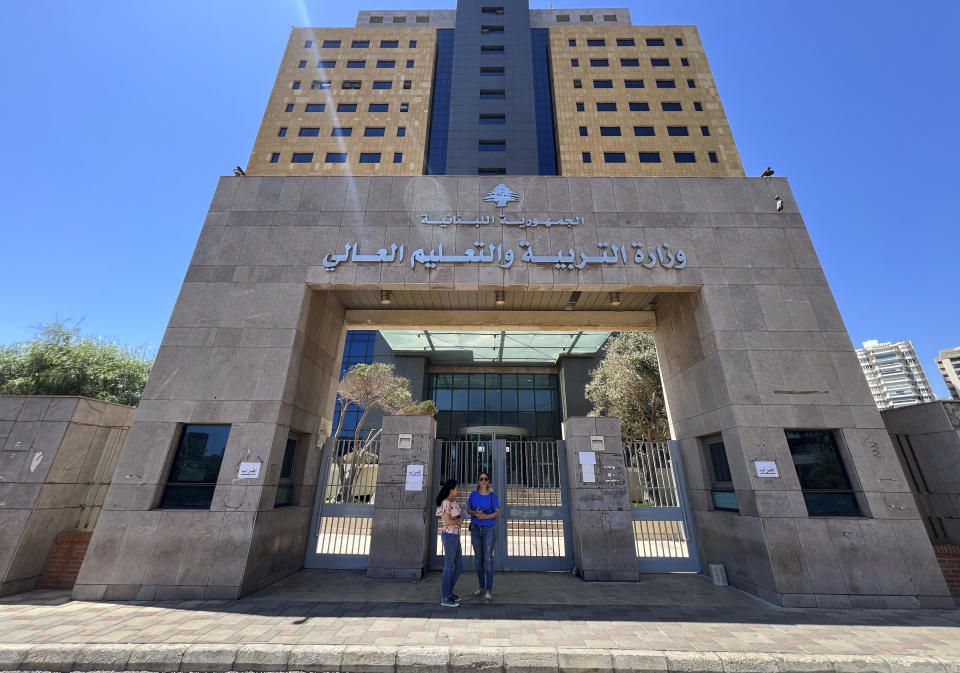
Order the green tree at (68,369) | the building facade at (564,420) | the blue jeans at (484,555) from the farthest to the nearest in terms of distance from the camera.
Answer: the green tree at (68,369) < the building facade at (564,420) < the blue jeans at (484,555)

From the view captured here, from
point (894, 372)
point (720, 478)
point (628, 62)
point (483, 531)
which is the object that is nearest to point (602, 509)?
point (720, 478)

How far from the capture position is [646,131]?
31781mm

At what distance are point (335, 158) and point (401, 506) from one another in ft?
106

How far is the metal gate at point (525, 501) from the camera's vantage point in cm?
802

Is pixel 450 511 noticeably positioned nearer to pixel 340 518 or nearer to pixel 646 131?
pixel 340 518

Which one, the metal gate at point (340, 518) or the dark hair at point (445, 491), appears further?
the metal gate at point (340, 518)

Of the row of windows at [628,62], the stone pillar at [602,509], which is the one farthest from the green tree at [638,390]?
the row of windows at [628,62]

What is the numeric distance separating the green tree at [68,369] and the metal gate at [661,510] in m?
17.3

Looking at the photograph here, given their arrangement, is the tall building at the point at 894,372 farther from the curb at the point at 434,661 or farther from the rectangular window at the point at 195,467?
the rectangular window at the point at 195,467

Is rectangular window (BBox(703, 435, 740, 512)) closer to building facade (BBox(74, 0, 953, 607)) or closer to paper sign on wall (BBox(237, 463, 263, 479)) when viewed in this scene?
building facade (BBox(74, 0, 953, 607))

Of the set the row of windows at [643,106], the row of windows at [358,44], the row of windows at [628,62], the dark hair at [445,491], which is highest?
the row of windows at [358,44]

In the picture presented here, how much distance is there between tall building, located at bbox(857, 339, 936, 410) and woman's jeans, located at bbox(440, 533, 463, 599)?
159363mm

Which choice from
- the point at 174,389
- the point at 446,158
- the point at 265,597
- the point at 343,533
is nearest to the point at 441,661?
the point at 265,597

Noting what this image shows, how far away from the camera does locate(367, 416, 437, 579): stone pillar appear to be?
7324mm
